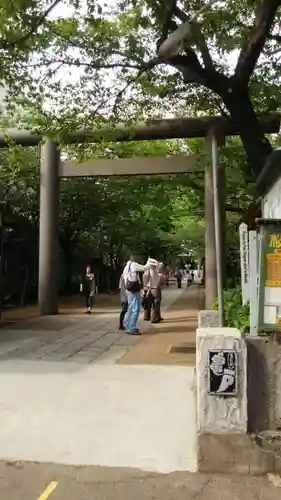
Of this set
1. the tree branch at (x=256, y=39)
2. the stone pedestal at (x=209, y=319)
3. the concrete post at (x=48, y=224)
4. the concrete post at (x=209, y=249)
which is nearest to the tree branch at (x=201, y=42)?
the tree branch at (x=256, y=39)

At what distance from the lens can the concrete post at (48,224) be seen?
1744cm

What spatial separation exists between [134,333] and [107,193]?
12065mm

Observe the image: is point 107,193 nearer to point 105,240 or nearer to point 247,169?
point 105,240

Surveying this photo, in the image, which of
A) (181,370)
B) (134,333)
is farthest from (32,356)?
(134,333)

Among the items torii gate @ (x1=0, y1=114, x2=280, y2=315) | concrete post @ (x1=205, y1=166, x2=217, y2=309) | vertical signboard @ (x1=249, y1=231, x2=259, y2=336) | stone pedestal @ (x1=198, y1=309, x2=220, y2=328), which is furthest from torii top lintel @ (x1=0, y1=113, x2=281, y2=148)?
vertical signboard @ (x1=249, y1=231, x2=259, y2=336)

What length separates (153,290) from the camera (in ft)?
49.0

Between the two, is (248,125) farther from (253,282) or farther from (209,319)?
(253,282)

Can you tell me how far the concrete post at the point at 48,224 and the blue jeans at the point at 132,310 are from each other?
5.41 m

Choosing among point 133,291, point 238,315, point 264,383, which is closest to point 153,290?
point 133,291

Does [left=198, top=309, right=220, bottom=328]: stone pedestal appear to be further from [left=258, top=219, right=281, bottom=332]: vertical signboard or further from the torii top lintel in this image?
the torii top lintel

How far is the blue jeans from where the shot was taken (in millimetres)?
12305

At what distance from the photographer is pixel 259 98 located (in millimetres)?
12453

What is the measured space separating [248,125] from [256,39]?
1.40 meters

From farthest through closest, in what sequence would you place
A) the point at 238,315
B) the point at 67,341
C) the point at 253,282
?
the point at 67,341, the point at 238,315, the point at 253,282
